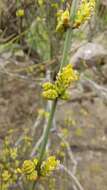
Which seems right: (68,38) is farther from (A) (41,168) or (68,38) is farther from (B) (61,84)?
(A) (41,168)

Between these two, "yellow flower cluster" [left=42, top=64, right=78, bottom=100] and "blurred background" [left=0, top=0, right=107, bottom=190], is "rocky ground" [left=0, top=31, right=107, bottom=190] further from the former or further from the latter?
"yellow flower cluster" [left=42, top=64, right=78, bottom=100]

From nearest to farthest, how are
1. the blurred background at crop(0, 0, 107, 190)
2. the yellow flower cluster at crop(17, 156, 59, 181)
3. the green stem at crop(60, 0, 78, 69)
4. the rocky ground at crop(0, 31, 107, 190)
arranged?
1. the green stem at crop(60, 0, 78, 69)
2. the yellow flower cluster at crop(17, 156, 59, 181)
3. the blurred background at crop(0, 0, 107, 190)
4. the rocky ground at crop(0, 31, 107, 190)

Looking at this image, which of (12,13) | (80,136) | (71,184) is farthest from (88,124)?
(12,13)

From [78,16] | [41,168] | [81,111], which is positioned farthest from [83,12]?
[81,111]

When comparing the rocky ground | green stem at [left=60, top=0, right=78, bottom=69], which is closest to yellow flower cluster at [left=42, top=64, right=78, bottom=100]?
green stem at [left=60, top=0, right=78, bottom=69]

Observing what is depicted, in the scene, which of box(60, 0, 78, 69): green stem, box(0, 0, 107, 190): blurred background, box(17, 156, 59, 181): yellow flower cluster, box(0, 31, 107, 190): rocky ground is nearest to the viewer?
box(60, 0, 78, 69): green stem

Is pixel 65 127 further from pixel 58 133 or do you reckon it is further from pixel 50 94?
pixel 50 94

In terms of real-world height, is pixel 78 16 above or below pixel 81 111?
above

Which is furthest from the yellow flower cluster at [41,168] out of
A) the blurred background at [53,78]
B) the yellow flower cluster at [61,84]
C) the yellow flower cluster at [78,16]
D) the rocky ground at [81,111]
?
the rocky ground at [81,111]
